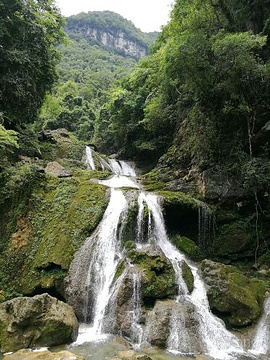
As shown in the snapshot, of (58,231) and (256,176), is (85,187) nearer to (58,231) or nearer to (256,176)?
(58,231)

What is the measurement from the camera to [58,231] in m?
12.2

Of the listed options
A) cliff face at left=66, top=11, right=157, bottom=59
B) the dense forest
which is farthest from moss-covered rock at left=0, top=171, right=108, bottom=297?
cliff face at left=66, top=11, right=157, bottom=59

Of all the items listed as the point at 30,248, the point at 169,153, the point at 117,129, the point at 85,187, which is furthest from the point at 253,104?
the point at 117,129

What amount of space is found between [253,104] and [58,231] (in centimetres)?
967

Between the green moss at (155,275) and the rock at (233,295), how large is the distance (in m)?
1.29

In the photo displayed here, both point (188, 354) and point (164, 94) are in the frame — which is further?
point (164, 94)

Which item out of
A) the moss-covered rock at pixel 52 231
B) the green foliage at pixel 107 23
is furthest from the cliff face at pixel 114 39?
the moss-covered rock at pixel 52 231

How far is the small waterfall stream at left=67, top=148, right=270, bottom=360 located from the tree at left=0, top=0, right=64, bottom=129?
6.44 m

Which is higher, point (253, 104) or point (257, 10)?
point (257, 10)

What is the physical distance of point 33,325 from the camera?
8.23 metres

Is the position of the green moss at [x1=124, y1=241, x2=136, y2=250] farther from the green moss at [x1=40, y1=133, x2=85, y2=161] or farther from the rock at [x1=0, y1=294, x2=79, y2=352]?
the green moss at [x1=40, y1=133, x2=85, y2=161]

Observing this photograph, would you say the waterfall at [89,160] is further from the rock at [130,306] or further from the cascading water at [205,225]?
the rock at [130,306]

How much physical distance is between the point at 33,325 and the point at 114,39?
128 meters

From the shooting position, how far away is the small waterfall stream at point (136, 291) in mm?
8547
